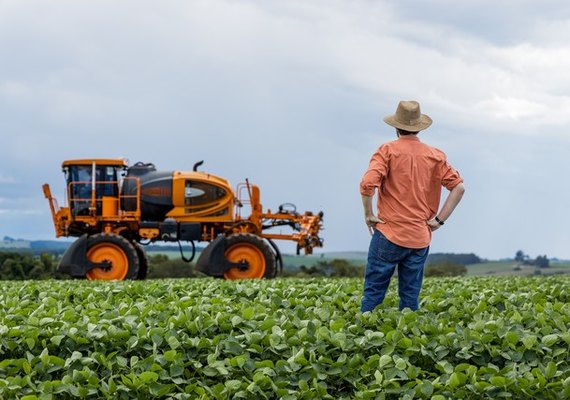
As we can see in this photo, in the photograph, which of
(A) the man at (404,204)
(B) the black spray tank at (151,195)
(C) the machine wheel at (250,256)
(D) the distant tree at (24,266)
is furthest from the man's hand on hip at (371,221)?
(D) the distant tree at (24,266)

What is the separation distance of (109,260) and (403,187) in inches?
517

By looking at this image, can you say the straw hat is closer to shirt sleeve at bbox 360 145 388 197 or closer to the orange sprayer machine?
shirt sleeve at bbox 360 145 388 197

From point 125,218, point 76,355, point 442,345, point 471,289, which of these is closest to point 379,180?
point 442,345

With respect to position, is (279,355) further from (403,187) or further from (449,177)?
(449,177)

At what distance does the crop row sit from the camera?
6375 mm

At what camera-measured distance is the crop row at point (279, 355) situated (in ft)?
20.9

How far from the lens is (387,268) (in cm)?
854

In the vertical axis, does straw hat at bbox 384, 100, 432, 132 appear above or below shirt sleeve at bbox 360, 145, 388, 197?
above

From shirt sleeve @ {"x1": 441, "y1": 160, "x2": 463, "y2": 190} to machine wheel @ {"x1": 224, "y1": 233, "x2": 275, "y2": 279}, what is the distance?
1160 centimetres

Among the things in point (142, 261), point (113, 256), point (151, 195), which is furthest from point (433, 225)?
point (142, 261)

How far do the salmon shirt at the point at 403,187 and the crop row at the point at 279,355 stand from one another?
→ 2.63ft

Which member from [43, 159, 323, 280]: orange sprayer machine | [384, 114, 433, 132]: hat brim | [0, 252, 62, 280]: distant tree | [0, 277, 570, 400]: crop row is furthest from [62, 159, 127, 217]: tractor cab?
[384, 114, 433, 132]: hat brim

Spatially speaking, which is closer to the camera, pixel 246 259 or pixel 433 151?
pixel 433 151

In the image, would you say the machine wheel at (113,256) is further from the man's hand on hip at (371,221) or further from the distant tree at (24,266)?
the man's hand on hip at (371,221)
